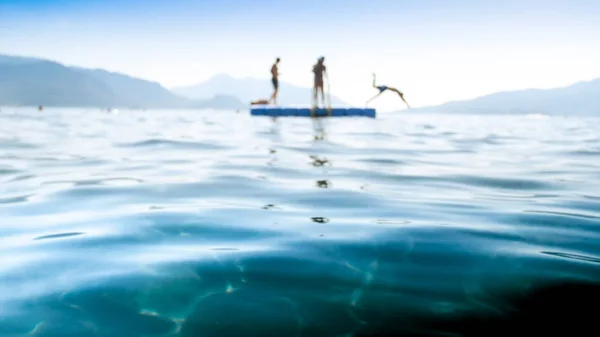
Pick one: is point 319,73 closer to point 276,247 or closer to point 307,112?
point 307,112

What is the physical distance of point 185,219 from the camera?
11.7 feet

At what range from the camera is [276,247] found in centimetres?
287

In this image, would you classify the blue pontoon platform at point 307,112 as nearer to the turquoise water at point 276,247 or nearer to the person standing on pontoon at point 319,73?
the person standing on pontoon at point 319,73

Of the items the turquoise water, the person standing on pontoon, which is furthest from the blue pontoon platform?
the turquoise water

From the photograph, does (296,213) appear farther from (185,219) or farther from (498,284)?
(498,284)

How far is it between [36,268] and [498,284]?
2.41 metres

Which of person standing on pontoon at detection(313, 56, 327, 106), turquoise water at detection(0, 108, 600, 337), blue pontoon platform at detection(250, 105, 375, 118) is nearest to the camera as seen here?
turquoise water at detection(0, 108, 600, 337)

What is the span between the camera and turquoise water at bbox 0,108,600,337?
2.02 metres

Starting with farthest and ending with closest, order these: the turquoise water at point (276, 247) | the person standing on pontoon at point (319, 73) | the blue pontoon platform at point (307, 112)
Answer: the blue pontoon platform at point (307, 112) < the person standing on pontoon at point (319, 73) < the turquoise water at point (276, 247)

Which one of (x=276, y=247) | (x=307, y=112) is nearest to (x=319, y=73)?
(x=307, y=112)

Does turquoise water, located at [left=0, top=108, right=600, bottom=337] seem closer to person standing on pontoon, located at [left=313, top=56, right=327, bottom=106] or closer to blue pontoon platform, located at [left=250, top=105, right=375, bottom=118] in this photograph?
person standing on pontoon, located at [left=313, top=56, right=327, bottom=106]

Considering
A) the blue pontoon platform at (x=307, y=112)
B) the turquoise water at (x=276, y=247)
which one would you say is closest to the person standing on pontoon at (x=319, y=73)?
the blue pontoon platform at (x=307, y=112)

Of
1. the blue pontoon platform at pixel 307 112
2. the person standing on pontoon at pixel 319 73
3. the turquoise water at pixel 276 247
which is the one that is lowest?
the turquoise water at pixel 276 247

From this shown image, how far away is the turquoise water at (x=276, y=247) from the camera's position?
6.63 ft
